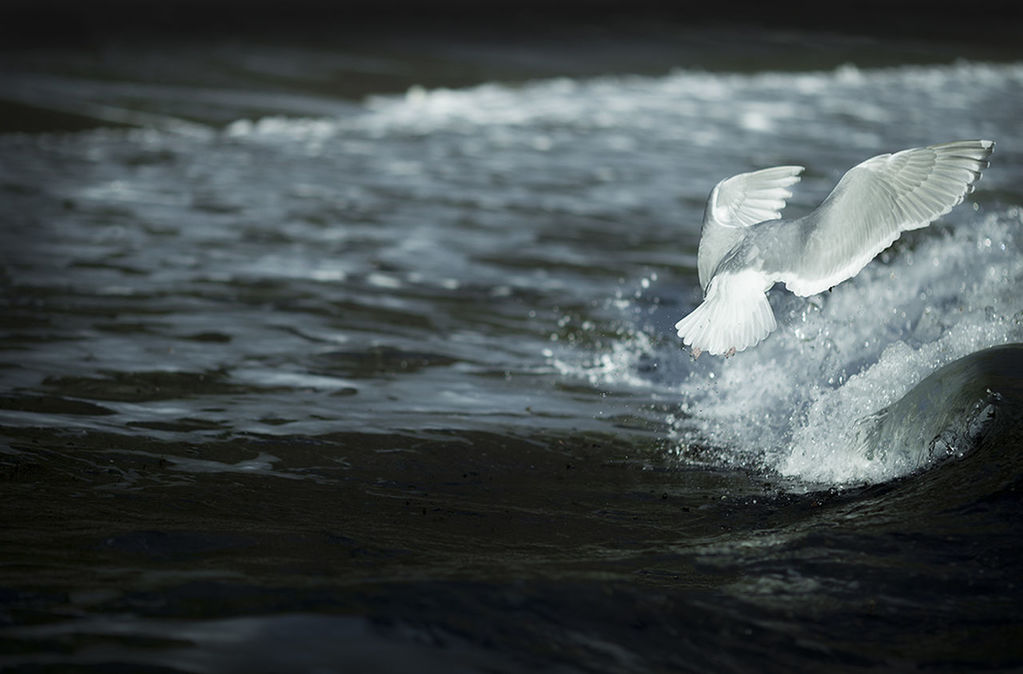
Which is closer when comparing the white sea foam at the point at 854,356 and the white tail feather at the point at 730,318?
the white tail feather at the point at 730,318

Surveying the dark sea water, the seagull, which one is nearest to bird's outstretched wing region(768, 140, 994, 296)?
the seagull

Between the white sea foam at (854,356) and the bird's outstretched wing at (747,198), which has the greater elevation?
the bird's outstretched wing at (747,198)

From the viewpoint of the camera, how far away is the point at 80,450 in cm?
638

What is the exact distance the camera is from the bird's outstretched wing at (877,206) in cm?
605

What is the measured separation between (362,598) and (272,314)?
4936 millimetres


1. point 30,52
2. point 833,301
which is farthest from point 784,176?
point 30,52

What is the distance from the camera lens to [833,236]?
6.32m

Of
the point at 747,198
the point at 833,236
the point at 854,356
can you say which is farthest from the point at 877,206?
the point at 854,356

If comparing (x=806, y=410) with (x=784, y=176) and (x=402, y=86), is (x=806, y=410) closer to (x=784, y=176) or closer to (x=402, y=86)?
(x=784, y=176)

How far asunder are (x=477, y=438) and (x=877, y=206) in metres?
2.21

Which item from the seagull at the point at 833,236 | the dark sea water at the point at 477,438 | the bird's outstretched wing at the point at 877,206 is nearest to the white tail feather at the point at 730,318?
the seagull at the point at 833,236

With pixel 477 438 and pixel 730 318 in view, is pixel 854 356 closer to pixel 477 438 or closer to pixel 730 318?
pixel 730 318

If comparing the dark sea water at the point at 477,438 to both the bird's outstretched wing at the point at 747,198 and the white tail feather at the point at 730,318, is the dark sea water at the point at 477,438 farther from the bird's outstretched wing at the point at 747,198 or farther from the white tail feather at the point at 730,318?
the bird's outstretched wing at the point at 747,198

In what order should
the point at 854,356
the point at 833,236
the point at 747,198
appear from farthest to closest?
1. the point at 854,356
2. the point at 747,198
3. the point at 833,236
